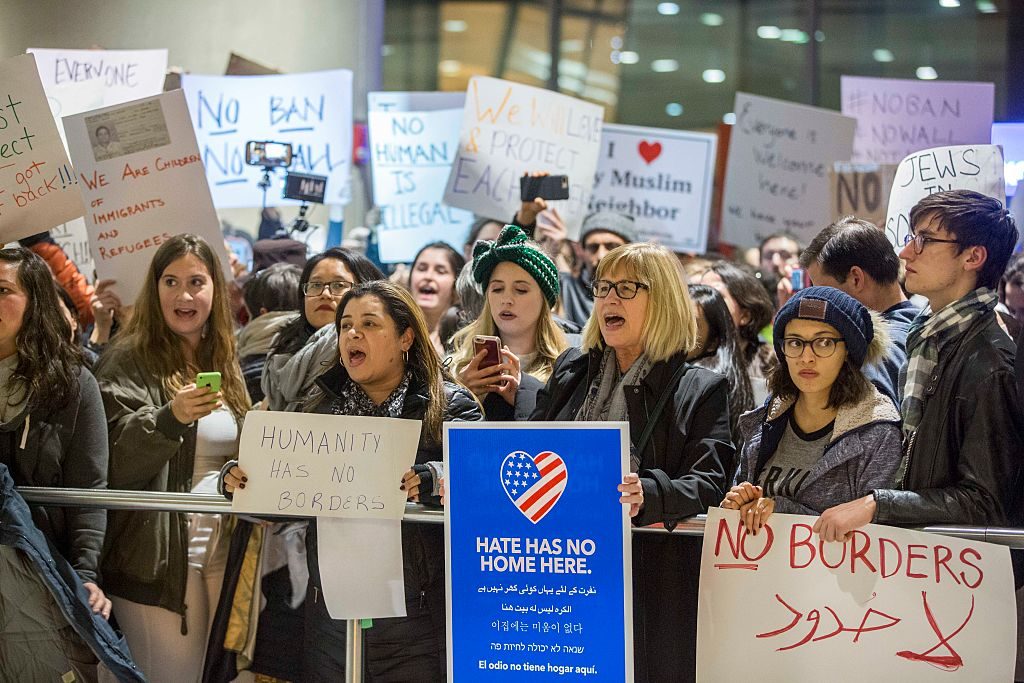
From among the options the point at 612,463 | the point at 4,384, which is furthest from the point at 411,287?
the point at 612,463

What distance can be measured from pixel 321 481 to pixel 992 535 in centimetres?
179

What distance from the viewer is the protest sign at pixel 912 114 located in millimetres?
6777

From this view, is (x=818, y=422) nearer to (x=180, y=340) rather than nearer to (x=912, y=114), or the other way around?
(x=180, y=340)

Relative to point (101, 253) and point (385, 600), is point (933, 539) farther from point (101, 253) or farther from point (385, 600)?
point (101, 253)

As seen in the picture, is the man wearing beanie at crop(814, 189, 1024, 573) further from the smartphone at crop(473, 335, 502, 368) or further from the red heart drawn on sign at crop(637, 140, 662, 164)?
the red heart drawn on sign at crop(637, 140, 662, 164)

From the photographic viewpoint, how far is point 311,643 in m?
3.85

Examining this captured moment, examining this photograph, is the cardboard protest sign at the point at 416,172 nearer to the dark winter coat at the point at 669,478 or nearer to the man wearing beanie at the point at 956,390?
the dark winter coat at the point at 669,478

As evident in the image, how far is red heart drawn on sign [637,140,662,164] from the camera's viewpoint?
7.46 meters

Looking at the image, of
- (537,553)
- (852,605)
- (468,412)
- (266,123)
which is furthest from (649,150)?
(852,605)

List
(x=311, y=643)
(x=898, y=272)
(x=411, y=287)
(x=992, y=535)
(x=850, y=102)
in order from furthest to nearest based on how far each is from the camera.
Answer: (x=850, y=102)
(x=411, y=287)
(x=898, y=272)
(x=311, y=643)
(x=992, y=535)

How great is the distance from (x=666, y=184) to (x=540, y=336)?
11.0 feet

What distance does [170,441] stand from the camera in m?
3.96

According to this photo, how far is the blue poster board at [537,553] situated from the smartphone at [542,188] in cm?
189

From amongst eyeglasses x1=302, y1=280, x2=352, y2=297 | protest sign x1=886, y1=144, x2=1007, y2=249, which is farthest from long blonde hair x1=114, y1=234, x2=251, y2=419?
protest sign x1=886, y1=144, x2=1007, y2=249
